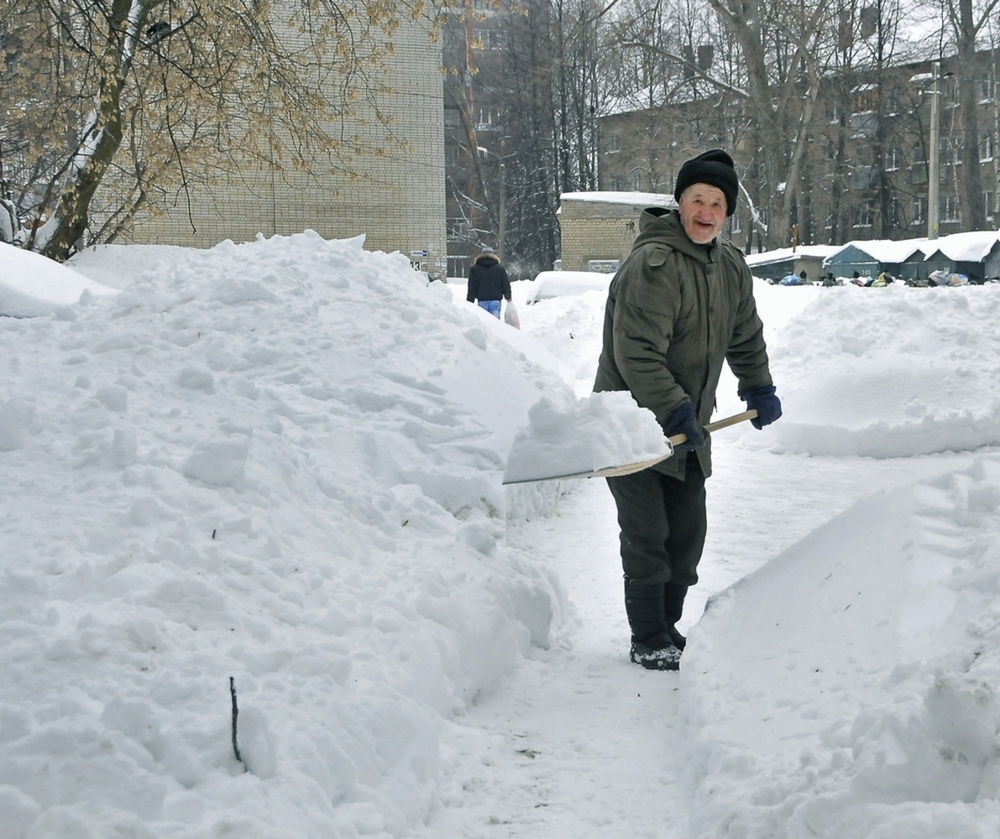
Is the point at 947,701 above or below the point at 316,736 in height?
above

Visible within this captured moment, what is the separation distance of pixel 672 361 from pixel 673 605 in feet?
3.05

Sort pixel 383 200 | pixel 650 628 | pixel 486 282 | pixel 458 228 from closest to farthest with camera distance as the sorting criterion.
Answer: pixel 650 628 → pixel 486 282 → pixel 383 200 → pixel 458 228

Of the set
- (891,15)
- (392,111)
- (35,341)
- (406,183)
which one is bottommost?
(35,341)

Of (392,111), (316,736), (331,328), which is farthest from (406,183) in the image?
(316,736)

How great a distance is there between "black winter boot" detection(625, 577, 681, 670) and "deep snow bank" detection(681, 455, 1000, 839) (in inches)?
10.1

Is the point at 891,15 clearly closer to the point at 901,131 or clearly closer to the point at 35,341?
the point at 901,131

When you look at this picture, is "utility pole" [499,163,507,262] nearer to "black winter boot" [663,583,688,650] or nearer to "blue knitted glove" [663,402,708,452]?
"black winter boot" [663,583,688,650]

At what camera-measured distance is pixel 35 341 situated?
5.20 m

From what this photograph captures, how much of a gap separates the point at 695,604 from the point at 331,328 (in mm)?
2806

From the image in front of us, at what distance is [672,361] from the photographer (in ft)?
12.8

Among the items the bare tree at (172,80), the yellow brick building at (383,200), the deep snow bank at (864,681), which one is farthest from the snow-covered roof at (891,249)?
the deep snow bank at (864,681)

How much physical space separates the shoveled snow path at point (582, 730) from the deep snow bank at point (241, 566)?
0.12 metres

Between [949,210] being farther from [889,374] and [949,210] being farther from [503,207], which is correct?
[889,374]

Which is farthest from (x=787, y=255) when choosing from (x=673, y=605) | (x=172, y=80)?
(x=673, y=605)
